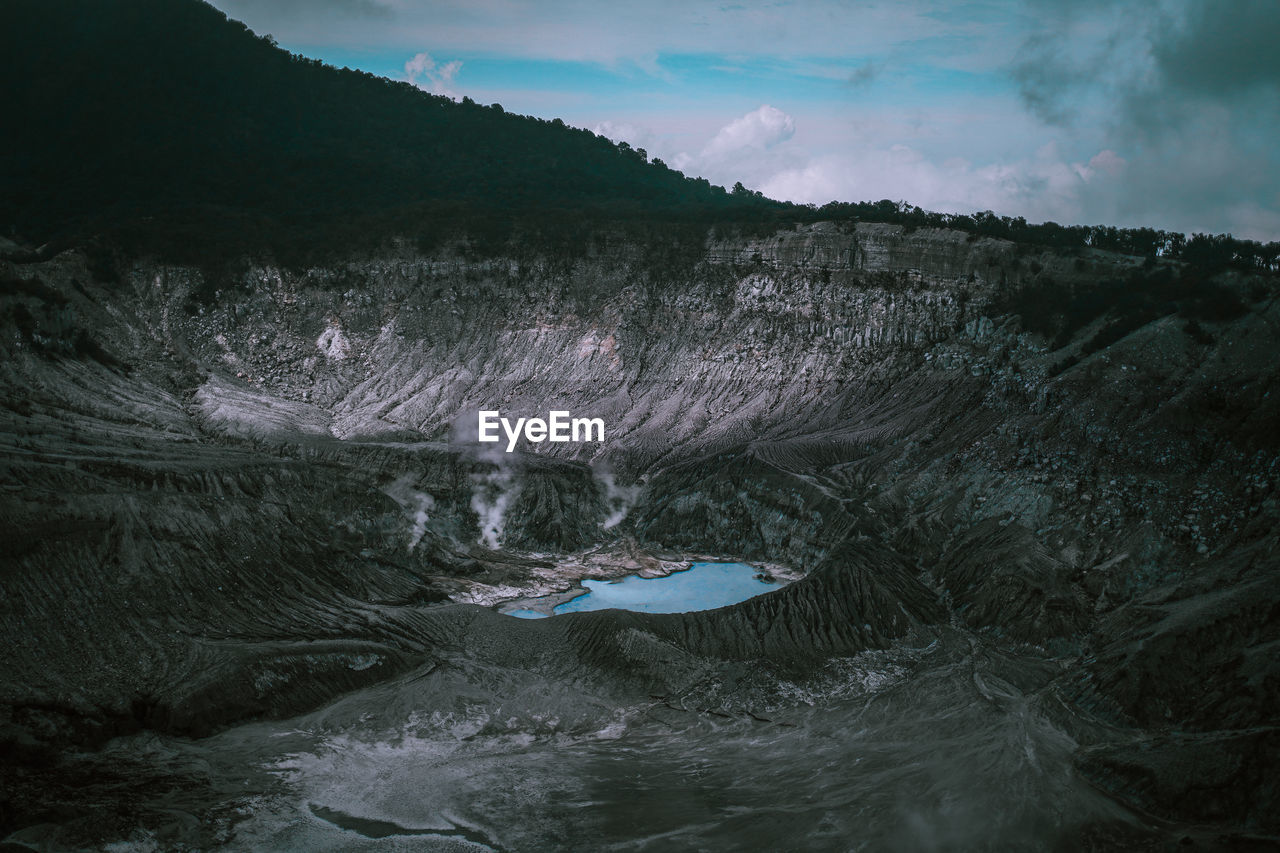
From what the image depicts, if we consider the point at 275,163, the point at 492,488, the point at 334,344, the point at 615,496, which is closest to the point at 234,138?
the point at 275,163

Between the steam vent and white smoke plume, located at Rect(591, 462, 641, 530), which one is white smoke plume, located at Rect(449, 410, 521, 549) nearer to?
the steam vent

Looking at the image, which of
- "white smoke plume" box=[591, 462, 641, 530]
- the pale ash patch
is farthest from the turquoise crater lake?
the pale ash patch

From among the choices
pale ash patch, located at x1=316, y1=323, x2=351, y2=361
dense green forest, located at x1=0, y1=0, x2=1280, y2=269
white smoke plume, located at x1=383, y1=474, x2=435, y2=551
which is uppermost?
dense green forest, located at x1=0, y1=0, x2=1280, y2=269

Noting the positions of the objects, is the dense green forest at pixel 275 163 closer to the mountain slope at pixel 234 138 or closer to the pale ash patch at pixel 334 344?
the mountain slope at pixel 234 138

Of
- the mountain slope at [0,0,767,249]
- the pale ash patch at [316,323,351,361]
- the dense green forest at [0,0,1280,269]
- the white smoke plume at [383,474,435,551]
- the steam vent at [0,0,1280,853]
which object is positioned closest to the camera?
the steam vent at [0,0,1280,853]

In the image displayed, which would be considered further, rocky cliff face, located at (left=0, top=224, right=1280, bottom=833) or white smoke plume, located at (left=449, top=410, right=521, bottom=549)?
white smoke plume, located at (left=449, top=410, right=521, bottom=549)

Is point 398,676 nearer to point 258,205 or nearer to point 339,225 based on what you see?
point 339,225

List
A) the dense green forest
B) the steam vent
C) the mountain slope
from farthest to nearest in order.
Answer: the mountain slope, the dense green forest, the steam vent

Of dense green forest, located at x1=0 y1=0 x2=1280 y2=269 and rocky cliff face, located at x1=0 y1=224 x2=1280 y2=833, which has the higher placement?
dense green forest, located at x1=0 y1=0 x2=1280 y2=269
